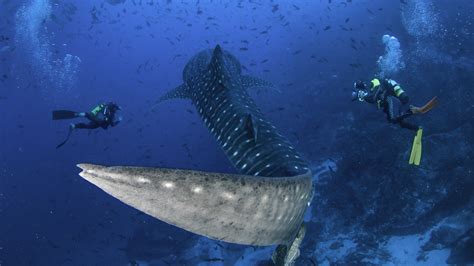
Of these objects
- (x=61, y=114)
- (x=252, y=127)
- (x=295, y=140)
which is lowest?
(x=295, y=140)

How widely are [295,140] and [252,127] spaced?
12572 mm

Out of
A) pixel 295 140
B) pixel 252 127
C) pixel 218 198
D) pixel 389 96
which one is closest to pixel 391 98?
pixel 389 96

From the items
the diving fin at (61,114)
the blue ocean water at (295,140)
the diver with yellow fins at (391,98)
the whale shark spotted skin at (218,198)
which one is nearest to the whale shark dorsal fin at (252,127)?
the whale shark spotted skin at (218,198)

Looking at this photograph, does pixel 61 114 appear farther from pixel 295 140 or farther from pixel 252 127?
pixel 295 140

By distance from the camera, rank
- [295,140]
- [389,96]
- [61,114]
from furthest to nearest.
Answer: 1. [295,140]
2. [61,114]
3. [389,96]

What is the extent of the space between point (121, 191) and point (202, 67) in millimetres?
6531

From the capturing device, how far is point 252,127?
15.8ft

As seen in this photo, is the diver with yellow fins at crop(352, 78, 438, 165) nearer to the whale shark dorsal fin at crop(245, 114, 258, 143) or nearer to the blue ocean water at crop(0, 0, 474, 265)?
the blue ocean water at crop(0, 0, 474, 265)

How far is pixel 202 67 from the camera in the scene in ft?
27.5

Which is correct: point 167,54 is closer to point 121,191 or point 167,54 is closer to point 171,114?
point 171,114

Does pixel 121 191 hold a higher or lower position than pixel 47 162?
higher

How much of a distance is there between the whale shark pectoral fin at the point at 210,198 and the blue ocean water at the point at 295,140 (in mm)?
966

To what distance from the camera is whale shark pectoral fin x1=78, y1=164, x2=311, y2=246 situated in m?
2.07

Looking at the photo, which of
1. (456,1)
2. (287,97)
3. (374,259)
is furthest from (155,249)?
(456,1)
